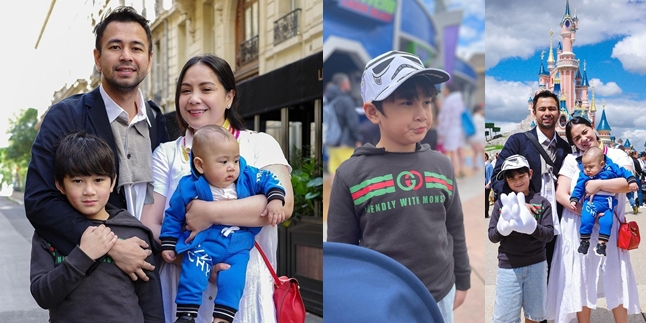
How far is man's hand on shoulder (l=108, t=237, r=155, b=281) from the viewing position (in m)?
2.00

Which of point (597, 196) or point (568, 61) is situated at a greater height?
point (568, 61)

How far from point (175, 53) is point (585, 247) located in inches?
183

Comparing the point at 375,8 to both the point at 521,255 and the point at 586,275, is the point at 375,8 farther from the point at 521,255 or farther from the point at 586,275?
the point at 586,275

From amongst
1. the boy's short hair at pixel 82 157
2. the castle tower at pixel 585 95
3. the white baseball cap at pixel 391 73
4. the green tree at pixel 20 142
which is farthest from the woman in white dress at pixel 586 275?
the green tree at pixel 20 142

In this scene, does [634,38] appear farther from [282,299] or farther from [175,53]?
[175,53]

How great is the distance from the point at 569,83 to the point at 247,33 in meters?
3.67

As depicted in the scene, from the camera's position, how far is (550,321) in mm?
4871

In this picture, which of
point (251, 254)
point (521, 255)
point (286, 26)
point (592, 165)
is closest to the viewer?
point (251, 254)

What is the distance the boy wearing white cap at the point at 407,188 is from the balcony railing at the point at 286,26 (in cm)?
419

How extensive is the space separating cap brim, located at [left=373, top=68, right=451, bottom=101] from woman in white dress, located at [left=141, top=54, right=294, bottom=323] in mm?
509

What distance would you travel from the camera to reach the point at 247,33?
22.5ft

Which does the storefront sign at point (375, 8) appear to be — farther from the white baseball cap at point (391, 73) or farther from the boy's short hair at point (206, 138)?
the boy's short hair at point (206, 138)

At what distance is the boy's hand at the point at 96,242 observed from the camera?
196 cm

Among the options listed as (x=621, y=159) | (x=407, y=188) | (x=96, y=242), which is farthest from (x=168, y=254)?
(x=621, y=159)
